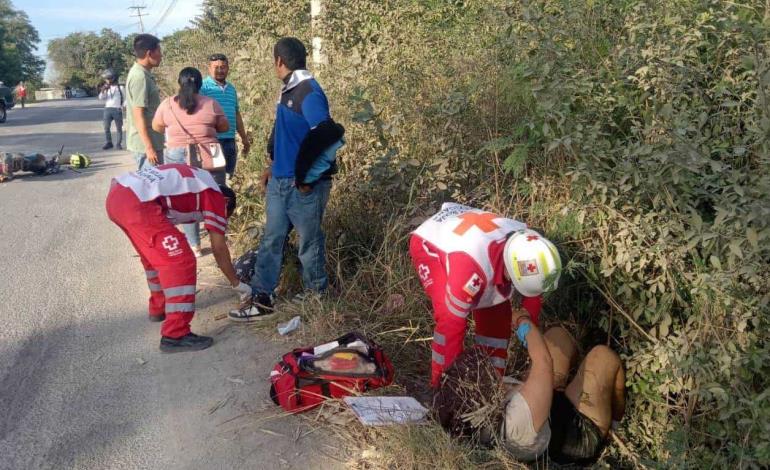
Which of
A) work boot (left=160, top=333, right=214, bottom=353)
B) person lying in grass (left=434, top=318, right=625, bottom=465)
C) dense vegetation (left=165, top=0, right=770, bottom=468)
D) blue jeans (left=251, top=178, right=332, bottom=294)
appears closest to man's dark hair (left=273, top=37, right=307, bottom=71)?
blue jeans (left=251, top=178, right=332, bottom=294)

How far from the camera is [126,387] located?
4051mm

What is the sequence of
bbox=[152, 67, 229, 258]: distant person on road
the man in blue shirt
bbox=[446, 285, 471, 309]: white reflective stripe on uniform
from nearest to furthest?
bbox=[446, 285, 471, 309]: white reflective stripe on uniform
the man in blue shirt
bbox=[152, 67, 229, 258]: distant person on road

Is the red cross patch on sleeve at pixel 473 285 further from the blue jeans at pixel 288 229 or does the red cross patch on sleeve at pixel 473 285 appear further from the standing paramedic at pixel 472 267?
the blue jeans at pixel 288 229

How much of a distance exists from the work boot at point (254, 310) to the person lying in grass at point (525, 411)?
195 cm

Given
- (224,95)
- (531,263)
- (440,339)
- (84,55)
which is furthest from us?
(84,55)

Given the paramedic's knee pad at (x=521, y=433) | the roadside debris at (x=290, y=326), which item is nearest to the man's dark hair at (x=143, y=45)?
the roadside debris at (x=290, y=326)

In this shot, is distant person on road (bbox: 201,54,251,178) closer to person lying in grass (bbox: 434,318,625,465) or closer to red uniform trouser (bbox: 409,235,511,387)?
red uniform trouser (bbox: 409,235,511,387)

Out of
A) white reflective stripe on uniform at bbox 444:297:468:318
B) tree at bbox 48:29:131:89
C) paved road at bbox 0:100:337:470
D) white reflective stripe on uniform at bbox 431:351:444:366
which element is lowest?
paved road at bbox 0:100:337:470

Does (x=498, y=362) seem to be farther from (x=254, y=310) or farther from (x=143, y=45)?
(x=143, y=45)

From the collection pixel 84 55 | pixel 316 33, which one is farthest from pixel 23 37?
pixel 316 33

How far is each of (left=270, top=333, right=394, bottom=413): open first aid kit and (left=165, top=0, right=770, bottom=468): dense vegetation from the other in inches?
24.5

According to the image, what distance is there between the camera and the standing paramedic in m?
3.32

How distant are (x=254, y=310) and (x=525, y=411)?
2.39 m

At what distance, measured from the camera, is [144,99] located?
6.38 metres
